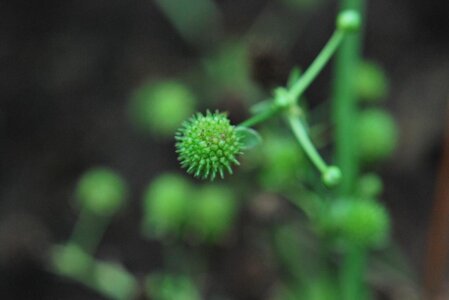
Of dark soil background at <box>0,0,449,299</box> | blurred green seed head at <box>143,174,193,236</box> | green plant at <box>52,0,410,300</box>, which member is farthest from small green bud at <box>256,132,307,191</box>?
dark soil background at <box>0,0,449,299</box>

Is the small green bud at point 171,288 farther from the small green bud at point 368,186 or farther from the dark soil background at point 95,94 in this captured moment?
the small green bud at point 368,186

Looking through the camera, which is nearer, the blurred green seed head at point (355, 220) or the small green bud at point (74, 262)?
the blurred green seed head at point (355, 220)

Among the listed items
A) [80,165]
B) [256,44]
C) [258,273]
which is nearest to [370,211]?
[256,44]

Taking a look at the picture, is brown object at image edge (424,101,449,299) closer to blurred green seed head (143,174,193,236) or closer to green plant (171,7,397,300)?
green plant (171,7,397,300)

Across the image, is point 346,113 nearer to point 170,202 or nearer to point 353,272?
point 353,272

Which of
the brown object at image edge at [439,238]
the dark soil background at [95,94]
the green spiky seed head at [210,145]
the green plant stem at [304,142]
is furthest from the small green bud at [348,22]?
the dark soil background at [95,94]

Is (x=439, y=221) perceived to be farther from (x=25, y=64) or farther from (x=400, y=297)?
(x=25, y=64)
